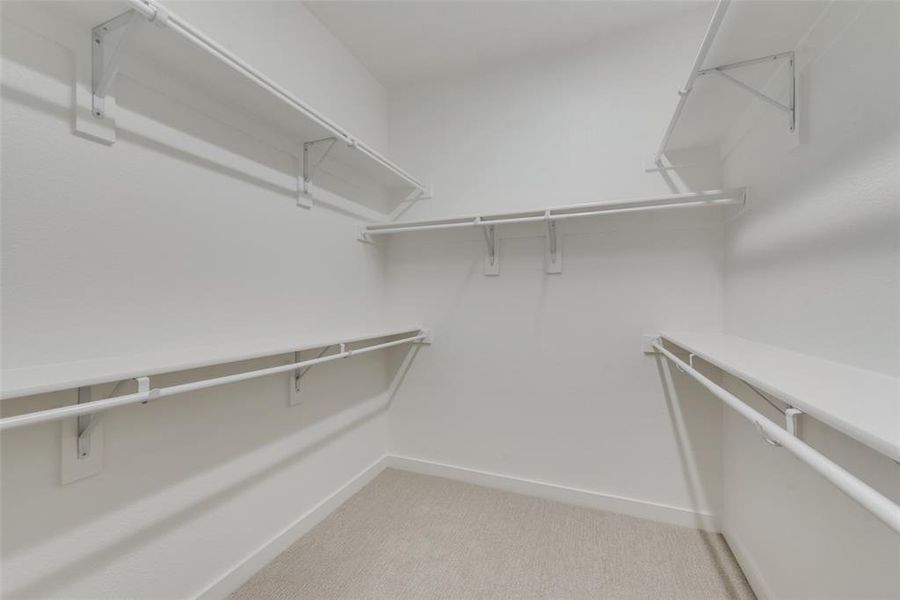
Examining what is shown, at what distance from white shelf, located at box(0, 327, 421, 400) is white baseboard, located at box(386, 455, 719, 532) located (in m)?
1.37

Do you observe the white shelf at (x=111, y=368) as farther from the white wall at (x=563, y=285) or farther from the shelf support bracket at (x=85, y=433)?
the white wall at (x=563, y=285)

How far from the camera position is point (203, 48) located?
97 centimetres

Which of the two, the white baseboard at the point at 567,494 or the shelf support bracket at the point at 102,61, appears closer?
the shelf support bracket at the point at 102,61

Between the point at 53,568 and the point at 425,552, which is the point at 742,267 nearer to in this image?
the point at 425,552

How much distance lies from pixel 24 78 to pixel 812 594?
7.82 ft

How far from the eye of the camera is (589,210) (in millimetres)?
1742

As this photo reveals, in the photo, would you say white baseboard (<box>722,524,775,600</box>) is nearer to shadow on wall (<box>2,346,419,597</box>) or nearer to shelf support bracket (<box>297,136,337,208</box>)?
shadow on wall (<box>2,346,419,597</box>)

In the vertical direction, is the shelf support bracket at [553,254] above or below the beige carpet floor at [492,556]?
above

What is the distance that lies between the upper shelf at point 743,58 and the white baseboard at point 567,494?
1701 millimetres

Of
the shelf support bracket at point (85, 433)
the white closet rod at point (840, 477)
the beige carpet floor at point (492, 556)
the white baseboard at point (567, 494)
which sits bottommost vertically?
the beige carpet floor at point (492, 556)

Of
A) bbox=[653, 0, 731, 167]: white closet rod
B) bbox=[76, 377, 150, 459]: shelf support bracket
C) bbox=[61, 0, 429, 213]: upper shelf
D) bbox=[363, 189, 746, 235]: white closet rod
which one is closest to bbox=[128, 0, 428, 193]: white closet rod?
bbox=[61, 0, 429, 213]: upper shelf

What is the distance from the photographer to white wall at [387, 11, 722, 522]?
1.76m

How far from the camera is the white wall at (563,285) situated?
1.76 metres

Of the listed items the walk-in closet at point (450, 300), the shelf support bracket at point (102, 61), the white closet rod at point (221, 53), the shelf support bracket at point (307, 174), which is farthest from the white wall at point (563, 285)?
the shelf support bracket at point (102, 61)
